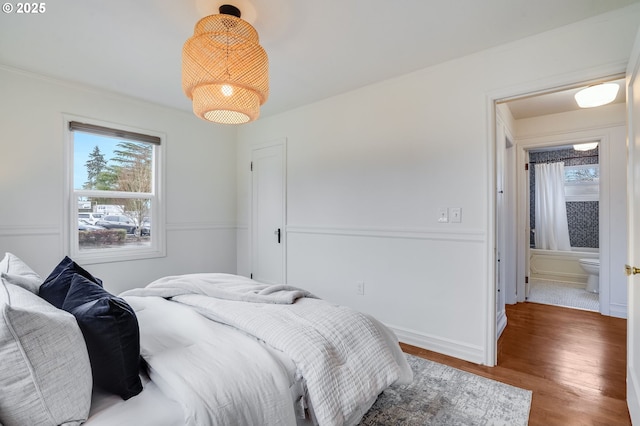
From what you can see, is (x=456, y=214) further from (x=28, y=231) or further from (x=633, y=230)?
(x=28, y=231)

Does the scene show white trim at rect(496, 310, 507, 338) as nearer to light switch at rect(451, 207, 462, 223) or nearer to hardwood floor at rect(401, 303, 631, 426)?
hardwood floor at rect(401, 303, 631, 426)

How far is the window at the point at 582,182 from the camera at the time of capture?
5.32 m

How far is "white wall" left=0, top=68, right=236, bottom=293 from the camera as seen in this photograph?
2684 millimetres

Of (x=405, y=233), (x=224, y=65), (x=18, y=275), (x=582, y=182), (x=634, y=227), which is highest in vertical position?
(x=224, y=65)

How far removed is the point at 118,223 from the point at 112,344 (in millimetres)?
2797

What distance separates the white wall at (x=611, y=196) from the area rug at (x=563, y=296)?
0.37 m

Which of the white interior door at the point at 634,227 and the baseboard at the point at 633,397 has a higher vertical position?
the white interior door at the point at 634,227

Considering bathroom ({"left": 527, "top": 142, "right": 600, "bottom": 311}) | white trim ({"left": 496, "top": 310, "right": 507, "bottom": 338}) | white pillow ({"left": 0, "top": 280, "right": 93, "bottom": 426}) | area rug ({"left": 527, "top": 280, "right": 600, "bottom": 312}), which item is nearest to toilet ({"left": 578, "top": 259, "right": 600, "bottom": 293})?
area rug ({"left": 527, "top": 280, "right": 600, "bottom": 312})

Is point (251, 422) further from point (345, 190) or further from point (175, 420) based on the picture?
point (345, 190)

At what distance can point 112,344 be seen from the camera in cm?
103

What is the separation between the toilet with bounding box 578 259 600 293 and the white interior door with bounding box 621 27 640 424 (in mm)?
3273

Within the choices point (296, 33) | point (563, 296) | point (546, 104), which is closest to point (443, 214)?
point (296, 33)

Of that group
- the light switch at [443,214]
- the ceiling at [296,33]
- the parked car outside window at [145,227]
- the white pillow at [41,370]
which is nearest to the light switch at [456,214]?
the light switch at [443,214]

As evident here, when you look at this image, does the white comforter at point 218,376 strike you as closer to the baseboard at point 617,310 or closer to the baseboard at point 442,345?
the baseboard at point 442,345
